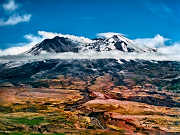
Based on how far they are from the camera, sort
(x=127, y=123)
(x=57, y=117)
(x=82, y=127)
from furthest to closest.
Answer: (x=57, y=117), (x=127, y=123), (x=82, y=127)

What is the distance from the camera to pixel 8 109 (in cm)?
19625

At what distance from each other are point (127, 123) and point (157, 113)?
48644 millimetres

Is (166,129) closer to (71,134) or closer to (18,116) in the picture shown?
(71,134)

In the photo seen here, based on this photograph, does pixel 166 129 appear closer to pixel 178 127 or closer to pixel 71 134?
pixel 178 127

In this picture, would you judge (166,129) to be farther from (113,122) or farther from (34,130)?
(34,130)

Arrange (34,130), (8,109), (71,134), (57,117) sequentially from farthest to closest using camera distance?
(8,109) < (57,117) < (34,130) < (71,134)

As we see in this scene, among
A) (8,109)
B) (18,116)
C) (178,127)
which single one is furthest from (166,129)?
(8,109)

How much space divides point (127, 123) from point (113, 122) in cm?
620

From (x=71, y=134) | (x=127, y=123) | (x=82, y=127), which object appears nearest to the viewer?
(x=71, y=134)

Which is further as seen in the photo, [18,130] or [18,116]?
[18,116]

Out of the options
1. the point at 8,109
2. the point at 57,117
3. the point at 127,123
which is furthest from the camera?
the point at 8,109

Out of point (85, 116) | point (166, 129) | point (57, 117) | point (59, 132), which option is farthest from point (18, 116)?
point (166, 129)

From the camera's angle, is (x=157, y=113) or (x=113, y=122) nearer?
(x=113, y=122)

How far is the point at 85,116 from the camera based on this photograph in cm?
17650
